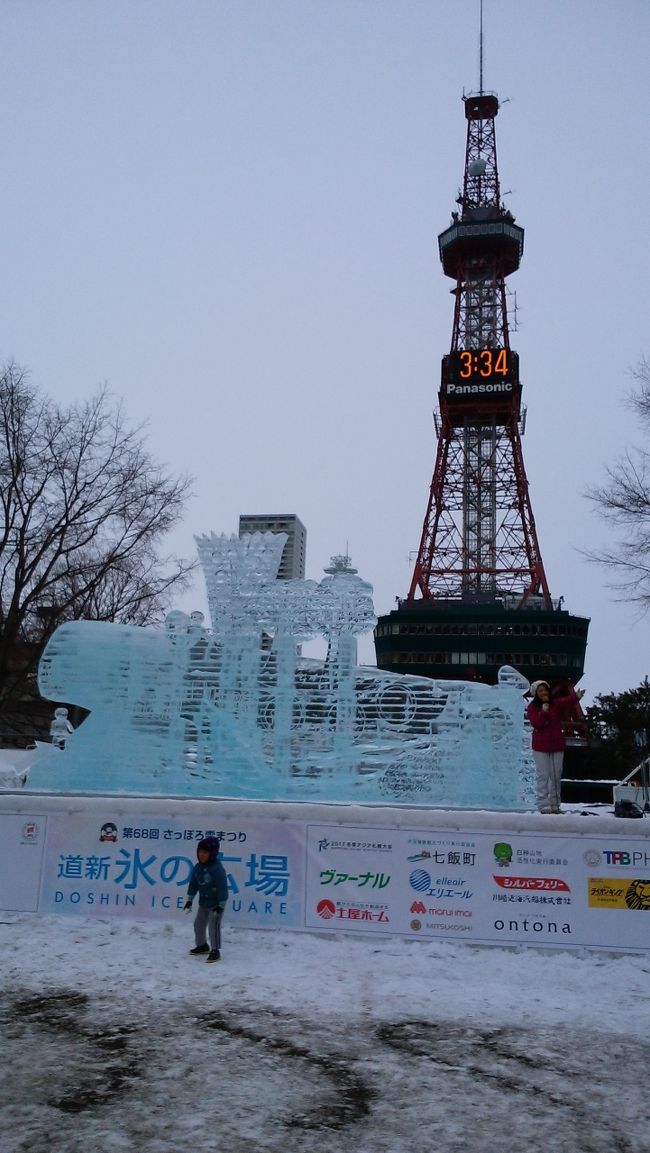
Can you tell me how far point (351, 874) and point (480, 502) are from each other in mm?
65755

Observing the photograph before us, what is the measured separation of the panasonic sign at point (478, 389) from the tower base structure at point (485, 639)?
1743 centimetres

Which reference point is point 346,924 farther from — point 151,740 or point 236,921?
point 151,740

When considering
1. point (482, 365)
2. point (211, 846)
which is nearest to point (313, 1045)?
point (211, 846)

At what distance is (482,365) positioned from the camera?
75562mm

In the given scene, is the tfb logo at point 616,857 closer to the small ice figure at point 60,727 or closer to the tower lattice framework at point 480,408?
the small ice figure at point 60,727

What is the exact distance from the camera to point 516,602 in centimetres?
6969

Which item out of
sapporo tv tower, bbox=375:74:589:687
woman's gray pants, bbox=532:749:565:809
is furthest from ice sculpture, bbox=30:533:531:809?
sapporo tv tower, bbox=375:74:589:687

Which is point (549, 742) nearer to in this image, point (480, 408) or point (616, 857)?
point (616, 857)

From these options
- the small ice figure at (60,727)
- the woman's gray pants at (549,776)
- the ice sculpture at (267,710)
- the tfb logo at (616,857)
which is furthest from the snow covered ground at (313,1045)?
the small ice figure at (60,727)

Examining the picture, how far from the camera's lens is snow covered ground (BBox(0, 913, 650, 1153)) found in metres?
5.29

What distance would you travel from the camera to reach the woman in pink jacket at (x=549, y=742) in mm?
11656

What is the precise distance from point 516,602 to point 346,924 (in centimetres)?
6178

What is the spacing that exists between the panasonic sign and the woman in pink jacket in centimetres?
6502

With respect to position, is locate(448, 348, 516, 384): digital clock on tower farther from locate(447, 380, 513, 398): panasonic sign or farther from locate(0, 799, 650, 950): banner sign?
locate(0, 799, 650, 950): banner sign
